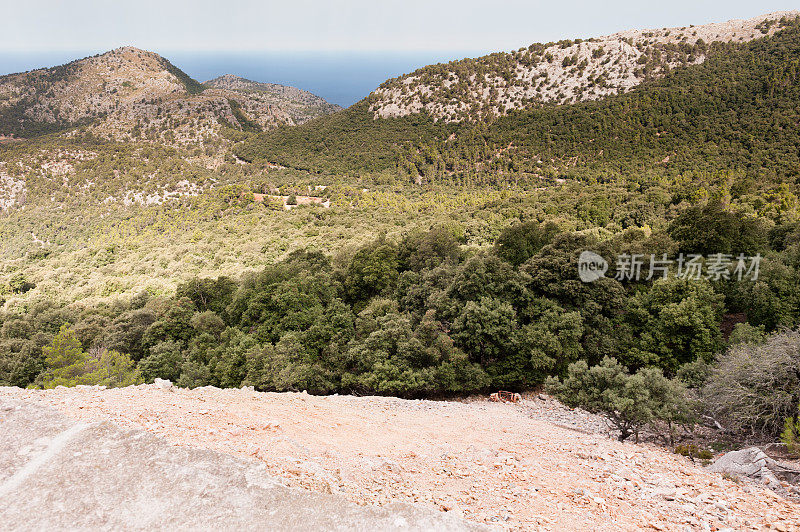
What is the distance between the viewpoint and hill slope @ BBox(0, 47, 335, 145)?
124 metres

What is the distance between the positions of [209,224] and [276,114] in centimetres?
9879

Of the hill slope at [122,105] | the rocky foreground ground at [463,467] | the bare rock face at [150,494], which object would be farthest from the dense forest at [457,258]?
the hill slope at [122,105]

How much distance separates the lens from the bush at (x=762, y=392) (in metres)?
11.4

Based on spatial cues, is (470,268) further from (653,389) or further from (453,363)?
(653,389)

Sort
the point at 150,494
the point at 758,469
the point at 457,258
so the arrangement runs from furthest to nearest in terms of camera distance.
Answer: the point at 457,258 < the point at 758,469 < the point at 150,494

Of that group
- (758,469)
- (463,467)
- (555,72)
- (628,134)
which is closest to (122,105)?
(555,72)

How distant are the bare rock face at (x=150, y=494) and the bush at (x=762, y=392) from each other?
11585 millimetres

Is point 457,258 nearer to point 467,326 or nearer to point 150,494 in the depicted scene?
point 467,326

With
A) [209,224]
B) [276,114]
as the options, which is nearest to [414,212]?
[209,224]

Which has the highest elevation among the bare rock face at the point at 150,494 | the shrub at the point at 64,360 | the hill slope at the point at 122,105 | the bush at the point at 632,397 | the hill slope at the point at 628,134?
the hill slope at the point at 122,105

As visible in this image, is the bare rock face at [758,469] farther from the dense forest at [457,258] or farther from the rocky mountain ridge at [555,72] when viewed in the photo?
the rocky mountain ridge at [555,72]

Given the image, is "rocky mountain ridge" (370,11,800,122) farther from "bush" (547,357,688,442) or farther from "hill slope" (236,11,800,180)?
"bush" (547,357,688,442)

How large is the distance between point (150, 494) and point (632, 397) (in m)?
13.5

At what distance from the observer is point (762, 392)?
39.0ft
